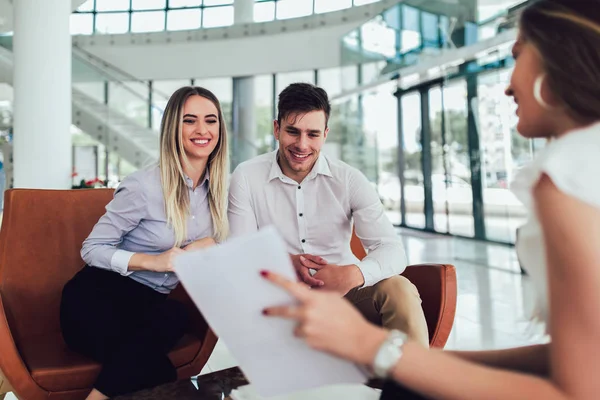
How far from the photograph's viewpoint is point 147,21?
13.0 meters

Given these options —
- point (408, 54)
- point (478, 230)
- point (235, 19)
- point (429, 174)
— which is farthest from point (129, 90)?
point (478, 230)

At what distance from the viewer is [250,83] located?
1218 cm

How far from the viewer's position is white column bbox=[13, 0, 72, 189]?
5.18 metres

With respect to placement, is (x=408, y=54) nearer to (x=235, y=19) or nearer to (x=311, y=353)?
(x=235, y=19)

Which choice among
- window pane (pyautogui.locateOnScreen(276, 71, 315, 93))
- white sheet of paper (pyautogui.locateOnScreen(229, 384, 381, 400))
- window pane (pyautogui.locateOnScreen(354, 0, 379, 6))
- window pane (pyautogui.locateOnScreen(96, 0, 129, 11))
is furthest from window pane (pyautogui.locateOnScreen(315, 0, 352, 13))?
white sheet of paper (pyautogui.locateOnScreen(229, 384, 381, 400))

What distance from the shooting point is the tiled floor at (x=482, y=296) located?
3230 mm

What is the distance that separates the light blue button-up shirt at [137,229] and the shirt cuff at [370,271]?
2.24ft

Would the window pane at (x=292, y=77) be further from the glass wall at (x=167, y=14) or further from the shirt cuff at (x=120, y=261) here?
the shirt cuff at (x=120, y=261)

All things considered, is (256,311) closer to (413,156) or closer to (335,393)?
(335,393)

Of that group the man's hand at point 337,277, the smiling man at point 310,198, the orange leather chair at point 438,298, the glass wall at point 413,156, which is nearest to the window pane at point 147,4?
the glass wall at point 413,156

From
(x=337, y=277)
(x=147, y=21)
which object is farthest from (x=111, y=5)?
(x=337, y=277)

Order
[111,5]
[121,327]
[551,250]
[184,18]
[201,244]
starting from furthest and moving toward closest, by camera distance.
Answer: [111,5] < [184,18] < [201,244] < [121,327] < [551,250]

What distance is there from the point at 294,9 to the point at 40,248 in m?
11.0

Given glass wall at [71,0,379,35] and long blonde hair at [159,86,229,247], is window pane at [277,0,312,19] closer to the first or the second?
glass wall at [71,0,379,35]
